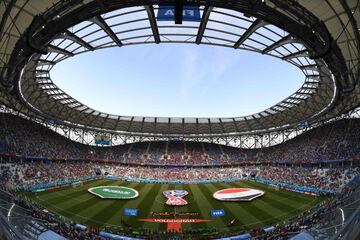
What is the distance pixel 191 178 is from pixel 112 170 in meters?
21.0

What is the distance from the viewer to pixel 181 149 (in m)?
87.9

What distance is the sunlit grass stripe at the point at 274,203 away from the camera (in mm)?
35278

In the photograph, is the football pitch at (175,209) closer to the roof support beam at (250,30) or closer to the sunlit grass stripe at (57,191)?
the sunlit grass stripe at (57,191)

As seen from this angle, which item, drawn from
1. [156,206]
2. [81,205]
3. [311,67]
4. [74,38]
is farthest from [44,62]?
[311,67]

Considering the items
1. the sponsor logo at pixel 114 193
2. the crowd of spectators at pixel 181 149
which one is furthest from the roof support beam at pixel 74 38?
the sponsor logo at pixel 114 193

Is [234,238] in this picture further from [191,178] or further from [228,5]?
[191,178]

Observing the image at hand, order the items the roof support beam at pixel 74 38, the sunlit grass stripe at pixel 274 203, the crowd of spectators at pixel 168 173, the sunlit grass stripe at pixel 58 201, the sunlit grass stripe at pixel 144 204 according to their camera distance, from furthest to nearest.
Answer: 1. the crowd of spectators at pixel 168 173
2. the sunlit grass stripe at pixel 274 203
3. the sunlit grass stripe at pixel 58 201
4. the sunlit grass stripe at pixel 144 204
5. the roof support beam at pixel 74 38

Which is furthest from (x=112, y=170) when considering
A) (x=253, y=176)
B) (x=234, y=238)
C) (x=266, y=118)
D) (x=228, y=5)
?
(x=228, y=5)

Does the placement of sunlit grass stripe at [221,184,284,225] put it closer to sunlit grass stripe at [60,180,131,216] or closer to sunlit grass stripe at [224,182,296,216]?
sunlit grass stripe at [224,182,296,216]

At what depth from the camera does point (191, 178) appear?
69438 millimetres

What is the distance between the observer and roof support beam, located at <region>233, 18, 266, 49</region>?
23.3 meters

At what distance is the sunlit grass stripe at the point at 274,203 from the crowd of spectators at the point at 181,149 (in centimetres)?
1549

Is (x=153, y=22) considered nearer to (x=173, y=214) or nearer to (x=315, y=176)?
Answer: (x=173, y=214)

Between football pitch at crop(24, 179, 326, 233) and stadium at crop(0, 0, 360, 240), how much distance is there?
0.78 feet
